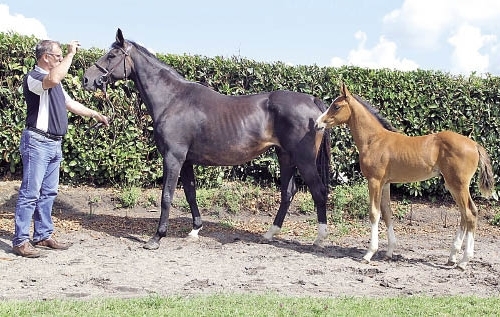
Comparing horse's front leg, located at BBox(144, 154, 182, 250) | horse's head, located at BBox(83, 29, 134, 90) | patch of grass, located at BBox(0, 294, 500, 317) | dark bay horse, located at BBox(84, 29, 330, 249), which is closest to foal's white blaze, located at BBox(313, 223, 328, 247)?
dark bay horse, located at BBox(84, 29, 330, 249)

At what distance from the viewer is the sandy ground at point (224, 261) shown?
5590mm

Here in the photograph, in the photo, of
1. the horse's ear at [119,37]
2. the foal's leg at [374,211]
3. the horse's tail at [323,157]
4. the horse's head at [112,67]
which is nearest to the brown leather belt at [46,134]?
the horse's head at [112,67]

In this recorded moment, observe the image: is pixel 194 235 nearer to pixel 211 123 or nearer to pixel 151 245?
pixel 151 245

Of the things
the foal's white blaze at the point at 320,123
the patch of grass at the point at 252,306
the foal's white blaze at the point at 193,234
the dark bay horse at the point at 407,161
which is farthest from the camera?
the foal's white blaze at the point at 193,234

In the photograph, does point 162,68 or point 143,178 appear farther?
point 143,178

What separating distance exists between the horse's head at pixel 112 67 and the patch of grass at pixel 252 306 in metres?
3.38

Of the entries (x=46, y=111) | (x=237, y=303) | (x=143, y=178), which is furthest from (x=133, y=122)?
(x=237, y=303)

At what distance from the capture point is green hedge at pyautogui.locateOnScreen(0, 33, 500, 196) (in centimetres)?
973

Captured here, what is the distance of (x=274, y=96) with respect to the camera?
7707 mm

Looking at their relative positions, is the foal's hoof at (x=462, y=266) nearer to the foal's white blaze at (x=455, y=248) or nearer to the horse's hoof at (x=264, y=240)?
the foal's white blaze at (x=455, y=248)

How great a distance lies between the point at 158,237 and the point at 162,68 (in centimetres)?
229

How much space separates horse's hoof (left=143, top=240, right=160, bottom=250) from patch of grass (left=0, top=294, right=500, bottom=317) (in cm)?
210

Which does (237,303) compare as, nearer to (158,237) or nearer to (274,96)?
(158,237)

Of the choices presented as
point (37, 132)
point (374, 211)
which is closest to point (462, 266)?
point (374, 211)
